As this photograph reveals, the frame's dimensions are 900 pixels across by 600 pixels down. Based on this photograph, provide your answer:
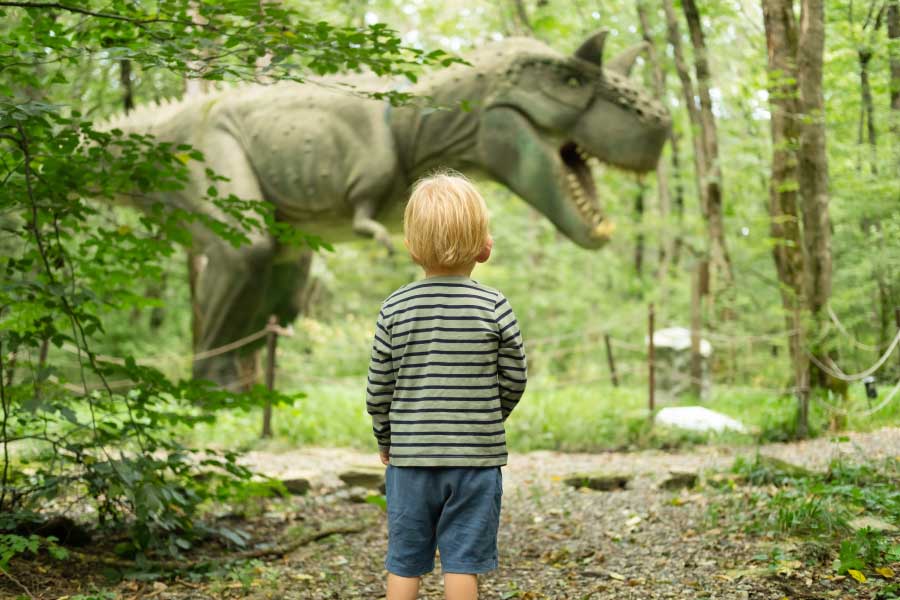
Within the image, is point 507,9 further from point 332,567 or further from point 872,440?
point 332,567

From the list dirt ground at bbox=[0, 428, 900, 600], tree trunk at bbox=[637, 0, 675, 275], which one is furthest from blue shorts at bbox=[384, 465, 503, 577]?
tree trunk at bbox=[637, 0, 675, 275]

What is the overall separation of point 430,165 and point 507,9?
762 centimetres

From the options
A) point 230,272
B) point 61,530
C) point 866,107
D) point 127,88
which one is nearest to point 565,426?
point 230,272

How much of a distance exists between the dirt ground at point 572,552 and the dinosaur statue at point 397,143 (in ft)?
6.21

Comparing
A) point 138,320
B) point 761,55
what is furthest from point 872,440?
point 138,320

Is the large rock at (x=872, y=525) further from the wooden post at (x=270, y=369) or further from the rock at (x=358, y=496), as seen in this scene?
the wooden post at (x=270, y=369)

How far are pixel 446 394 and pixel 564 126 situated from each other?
13.5ft

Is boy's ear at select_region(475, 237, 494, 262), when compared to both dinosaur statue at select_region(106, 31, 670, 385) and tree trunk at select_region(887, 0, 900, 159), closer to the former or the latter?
tree trunk at select_region(887, 0, 900, 159)

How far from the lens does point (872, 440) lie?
4566 millimetres

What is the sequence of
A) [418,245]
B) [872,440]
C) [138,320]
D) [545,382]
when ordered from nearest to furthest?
1. [418,245]
2. [872,440]
3. [545,382]
4. [138,320]

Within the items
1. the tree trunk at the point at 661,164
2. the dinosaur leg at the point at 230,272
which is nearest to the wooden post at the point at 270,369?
the dinosaur leg at the point at 230,272

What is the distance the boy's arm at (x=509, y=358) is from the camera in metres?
2.22

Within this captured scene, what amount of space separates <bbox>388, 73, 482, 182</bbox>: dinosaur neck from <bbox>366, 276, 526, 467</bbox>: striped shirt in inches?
158

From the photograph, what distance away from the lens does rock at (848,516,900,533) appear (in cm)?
304
